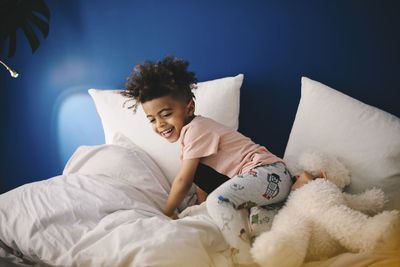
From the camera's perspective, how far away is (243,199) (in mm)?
841

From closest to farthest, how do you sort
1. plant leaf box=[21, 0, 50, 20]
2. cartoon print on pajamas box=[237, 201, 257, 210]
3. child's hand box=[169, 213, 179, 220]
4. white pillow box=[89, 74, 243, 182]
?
1. cartoon print on pajamas box=[237, 201, 257, 210]
2. child's hand box=[169, 213, 179, 220]
3. white pillow box=[89, 74, 243, 182]
4. plant leaf box=[21, 0, 50, 20]


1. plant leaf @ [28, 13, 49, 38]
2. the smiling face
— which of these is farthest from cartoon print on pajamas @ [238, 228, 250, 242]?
plant leaf @ [28, 13, 49, 38]

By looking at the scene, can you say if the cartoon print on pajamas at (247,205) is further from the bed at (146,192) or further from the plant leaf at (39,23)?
the plant leaf at (39,23)

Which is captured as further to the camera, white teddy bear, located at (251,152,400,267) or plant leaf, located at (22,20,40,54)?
plant leaf, located at (22,20,40,54)

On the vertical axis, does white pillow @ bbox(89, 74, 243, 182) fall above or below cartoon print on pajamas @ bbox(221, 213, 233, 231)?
above

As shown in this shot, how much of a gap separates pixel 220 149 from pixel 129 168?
377 mm

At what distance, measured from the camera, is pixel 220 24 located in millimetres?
1355

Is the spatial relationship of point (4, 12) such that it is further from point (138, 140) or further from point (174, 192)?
point (174, 192)

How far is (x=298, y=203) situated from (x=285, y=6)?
0.93 metres

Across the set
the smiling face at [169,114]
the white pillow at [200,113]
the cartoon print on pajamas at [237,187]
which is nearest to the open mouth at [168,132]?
the smiling face at [169,114]

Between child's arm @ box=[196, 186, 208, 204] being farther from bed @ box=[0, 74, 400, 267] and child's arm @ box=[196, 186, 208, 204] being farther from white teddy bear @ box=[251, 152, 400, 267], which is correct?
white teddy bear @ box=[251, 152, 400, 267]

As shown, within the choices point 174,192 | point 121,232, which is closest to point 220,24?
point 174,192

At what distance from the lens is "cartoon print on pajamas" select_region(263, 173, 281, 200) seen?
0.86 m

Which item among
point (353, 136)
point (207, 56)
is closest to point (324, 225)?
point (353, 136)
